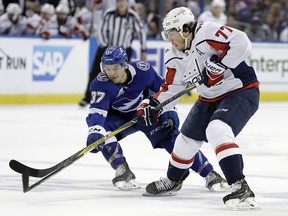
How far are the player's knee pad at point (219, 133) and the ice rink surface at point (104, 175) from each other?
1.14 feet

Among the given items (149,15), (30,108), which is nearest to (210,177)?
(30,108)

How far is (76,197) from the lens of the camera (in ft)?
17.1

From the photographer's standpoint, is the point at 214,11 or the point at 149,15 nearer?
the point at 214,11

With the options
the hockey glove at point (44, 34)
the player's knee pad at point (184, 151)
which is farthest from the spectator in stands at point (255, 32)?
the player's knee pad at point (184, 151)

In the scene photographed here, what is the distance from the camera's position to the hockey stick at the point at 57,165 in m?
5.18

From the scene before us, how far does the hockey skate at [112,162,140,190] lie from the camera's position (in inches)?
220

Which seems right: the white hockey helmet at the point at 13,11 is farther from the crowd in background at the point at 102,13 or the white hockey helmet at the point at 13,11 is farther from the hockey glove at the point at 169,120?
the hockey glove at the point at 169,120

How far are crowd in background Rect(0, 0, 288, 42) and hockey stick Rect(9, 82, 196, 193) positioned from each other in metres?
7.18

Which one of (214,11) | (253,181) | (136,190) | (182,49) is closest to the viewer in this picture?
(182,49)

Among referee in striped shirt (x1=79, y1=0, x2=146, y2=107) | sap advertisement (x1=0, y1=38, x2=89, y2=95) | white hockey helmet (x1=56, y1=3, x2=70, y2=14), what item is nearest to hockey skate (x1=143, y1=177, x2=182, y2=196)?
referee in striped shirt (x1=79, y1=0, x2=146, y2=107)

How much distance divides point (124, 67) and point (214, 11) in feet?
24.6

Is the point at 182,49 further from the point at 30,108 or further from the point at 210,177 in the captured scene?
the point at 30,108

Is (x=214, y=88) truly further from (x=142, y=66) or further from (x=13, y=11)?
(x=13, y=11)

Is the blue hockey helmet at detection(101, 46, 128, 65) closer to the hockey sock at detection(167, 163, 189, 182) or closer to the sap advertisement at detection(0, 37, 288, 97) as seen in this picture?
the hockey sock at detection(167, 163, 189, 182)
